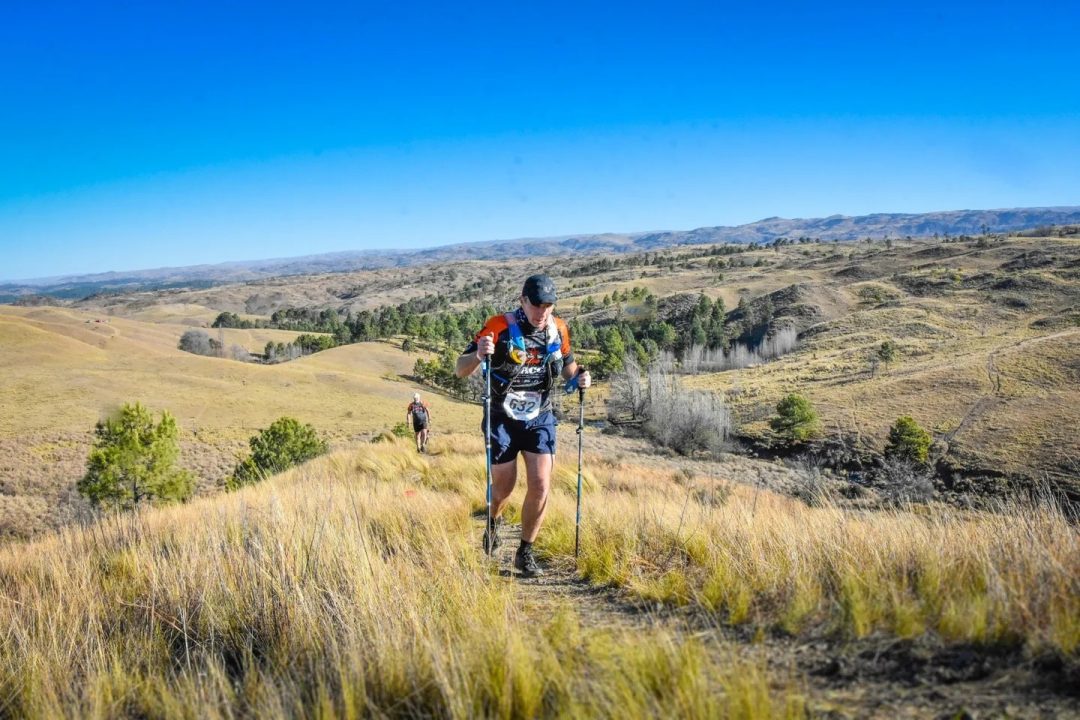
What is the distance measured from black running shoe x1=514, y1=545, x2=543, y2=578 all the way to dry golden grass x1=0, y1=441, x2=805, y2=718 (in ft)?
1.26

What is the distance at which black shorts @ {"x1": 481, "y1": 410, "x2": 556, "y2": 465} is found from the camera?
172 inches

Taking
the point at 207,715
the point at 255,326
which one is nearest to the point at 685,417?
the point at 207,715

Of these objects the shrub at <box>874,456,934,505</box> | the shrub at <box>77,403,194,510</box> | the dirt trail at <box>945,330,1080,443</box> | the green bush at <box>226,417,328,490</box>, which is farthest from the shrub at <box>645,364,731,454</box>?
the shrub at <box>77,403,194,510</box>

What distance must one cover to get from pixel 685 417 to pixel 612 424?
7.70 meters

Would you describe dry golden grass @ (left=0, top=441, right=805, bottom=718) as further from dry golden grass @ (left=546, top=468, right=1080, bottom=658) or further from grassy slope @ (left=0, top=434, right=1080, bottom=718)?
dry golden grass @ (left=546, top=468, right=1080, bottom=658)

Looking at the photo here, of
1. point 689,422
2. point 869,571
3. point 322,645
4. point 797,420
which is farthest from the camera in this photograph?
point 689,422

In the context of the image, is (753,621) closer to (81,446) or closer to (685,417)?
(685,417)

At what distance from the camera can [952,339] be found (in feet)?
192

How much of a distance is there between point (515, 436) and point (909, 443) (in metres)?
29.2

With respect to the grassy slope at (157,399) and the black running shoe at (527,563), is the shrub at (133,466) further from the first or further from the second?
the black running shoe at (527,563)

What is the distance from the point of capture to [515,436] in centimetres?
441

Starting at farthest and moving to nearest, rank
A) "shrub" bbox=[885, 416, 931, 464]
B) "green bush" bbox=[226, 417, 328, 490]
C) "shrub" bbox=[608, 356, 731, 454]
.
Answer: "shrub" bbox=[608, 356, 731, 454], "shrub" bbox=[885, 416, 931, 464], "green bush" bbox=[226, 417, 328, 490]

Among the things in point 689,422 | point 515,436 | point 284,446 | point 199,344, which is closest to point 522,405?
point 515,436

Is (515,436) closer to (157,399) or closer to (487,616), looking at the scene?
(487,616)
